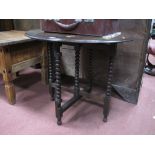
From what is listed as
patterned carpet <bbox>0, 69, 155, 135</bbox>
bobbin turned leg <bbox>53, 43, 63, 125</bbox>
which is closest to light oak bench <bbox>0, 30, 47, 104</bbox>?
patterned carpet <bbox>0, 69, 155, 135</bbox>

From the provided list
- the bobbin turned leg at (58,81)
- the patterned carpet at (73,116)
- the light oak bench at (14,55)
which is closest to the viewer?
the bobbin turned leg at (58,81)

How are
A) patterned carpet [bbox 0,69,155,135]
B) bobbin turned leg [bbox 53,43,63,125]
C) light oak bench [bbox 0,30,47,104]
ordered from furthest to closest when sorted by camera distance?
light oak bench [bbox 0,30,47,104], patterned carpet [bbox 0,69,155,135], bobbin turned leg [bbox 53,43,63,125]

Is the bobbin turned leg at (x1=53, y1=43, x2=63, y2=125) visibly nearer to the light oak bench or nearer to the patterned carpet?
the patterned carpet

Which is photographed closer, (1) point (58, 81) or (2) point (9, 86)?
(1) point (58, 81)

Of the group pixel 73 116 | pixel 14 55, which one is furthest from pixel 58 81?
pixel 14 55

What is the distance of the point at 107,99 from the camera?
1.37 meters

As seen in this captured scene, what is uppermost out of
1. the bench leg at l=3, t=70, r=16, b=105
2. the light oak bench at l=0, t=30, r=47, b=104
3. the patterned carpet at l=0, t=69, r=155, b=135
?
the light oak bench at l=0, t=30, r=47, b=104

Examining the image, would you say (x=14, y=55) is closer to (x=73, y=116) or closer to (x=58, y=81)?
(x=58, y=81)

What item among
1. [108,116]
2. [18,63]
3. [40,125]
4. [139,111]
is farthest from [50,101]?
[139,111]

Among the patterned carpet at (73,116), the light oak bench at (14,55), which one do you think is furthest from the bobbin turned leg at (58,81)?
the light oak bench at (14,55)

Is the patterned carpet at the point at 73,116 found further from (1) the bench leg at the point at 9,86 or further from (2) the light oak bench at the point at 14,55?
(2) the light oak bench at the point at 14,55

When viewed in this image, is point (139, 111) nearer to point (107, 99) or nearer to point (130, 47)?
point (107, 99)

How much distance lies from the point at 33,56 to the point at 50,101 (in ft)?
1.71

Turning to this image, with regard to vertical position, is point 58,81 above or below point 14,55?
below
